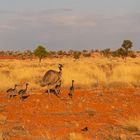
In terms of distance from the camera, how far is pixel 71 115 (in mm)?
14141

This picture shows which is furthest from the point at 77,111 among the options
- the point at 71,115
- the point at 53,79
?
the point at 53,79

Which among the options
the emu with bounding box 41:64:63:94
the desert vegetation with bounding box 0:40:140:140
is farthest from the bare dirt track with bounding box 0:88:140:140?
the emu with bounding box 41:64:63:94

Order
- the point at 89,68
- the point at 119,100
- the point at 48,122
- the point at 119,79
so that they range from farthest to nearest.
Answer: the point at 89,68, the point at 119,79, the point at 119,100, the point at 48,122

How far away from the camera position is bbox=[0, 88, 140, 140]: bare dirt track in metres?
11.2

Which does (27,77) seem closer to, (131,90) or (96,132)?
(131,90)

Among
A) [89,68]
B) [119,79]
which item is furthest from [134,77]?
[89,68]

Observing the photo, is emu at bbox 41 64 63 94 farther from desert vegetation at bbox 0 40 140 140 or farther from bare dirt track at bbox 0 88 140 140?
bare dirt track at bbox 0 88 140 140

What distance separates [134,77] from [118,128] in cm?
1145

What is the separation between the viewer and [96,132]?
11.6 m

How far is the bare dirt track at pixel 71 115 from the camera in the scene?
11180 mm

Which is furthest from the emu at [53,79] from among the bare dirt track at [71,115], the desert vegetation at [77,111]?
the bare dirt track at [71,115]

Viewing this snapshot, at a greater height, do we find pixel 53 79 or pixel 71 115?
pixel 53 79

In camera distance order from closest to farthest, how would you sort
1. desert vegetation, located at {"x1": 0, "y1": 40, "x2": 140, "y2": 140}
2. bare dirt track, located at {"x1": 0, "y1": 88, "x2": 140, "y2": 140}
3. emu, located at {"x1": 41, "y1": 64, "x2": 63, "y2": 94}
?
1. bare dirt track, located at {"x1": 0, "y1": 88, "x2": 140, "y2": 140}
2. desert vegetation, located at {"x1": 0, "y1": 40, "x2": 140, "y2": 140}
3. emu, located at {"x1": 41, "y1": 64, "x2": 63, "y2": 94}

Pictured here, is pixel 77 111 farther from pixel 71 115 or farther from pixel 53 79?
pixel 53 79
